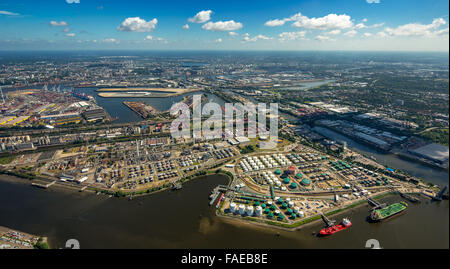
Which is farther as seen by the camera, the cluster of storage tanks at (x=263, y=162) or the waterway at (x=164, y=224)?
the cluster of storage tanks at (x=263, y=162)

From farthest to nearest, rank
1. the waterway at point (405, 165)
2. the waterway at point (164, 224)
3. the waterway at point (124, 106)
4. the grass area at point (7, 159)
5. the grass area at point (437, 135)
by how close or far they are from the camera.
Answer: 1. the waterway at point (124, 106)
2. the grass area at point (437, 135)
3. the grass area at point (7, 159)
4. the waterway at point (405, 165)
5. the waterway at point (164, 224)

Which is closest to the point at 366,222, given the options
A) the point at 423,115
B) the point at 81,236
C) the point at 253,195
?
the point at 253,195

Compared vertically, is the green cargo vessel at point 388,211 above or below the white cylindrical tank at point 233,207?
below

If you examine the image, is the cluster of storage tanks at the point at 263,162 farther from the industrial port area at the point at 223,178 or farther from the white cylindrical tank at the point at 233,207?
the white cylindrical tank at the point at 233,207

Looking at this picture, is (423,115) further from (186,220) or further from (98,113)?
(98,113)

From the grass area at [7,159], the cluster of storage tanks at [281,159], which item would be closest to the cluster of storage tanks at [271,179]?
the cluster of storage tanks at [281,159]
